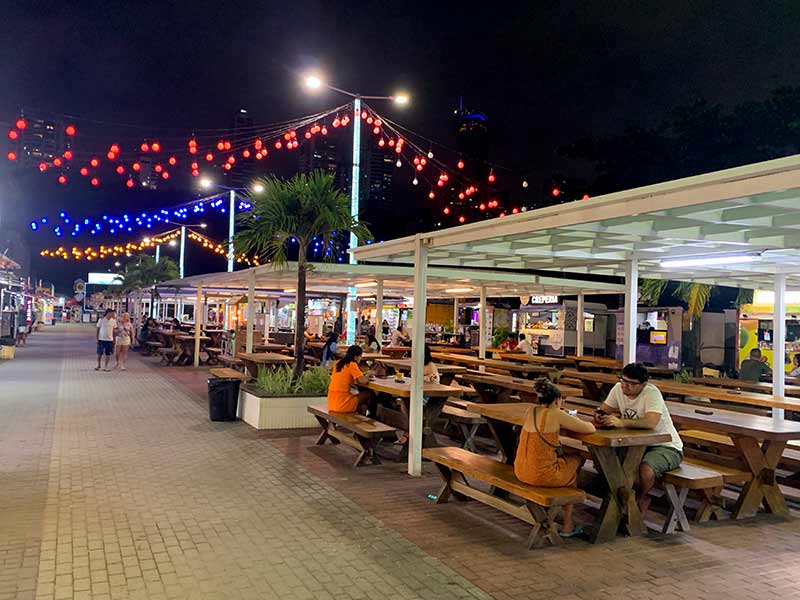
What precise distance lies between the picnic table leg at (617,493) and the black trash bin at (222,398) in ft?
21.5

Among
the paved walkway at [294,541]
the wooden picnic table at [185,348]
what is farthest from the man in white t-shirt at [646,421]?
the wooden picnic table at [185,348]

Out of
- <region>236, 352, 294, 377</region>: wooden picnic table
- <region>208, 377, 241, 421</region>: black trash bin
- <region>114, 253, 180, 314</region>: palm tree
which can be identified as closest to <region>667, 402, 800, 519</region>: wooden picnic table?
<region>208, 377, 241, 421</region>: black trash bin

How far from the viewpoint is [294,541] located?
468 cm

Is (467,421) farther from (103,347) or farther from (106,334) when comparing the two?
(103,347)

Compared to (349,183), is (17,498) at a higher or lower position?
lower

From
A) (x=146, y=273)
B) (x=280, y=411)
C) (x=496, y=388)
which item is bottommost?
(x=280, y=411)

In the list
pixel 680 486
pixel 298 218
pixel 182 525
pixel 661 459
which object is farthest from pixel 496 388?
pixel 182 525

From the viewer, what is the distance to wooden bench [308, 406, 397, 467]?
6828 millimetres

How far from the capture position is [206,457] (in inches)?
289

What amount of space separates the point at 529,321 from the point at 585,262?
1318 cm

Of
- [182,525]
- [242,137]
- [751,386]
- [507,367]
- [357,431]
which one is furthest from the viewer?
[242,137]

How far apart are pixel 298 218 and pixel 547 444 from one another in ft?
21.3

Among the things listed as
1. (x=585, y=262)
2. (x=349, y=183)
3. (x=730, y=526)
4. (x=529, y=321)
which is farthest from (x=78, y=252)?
(x=730, y=526)

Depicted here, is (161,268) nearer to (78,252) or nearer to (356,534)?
(78,252)
